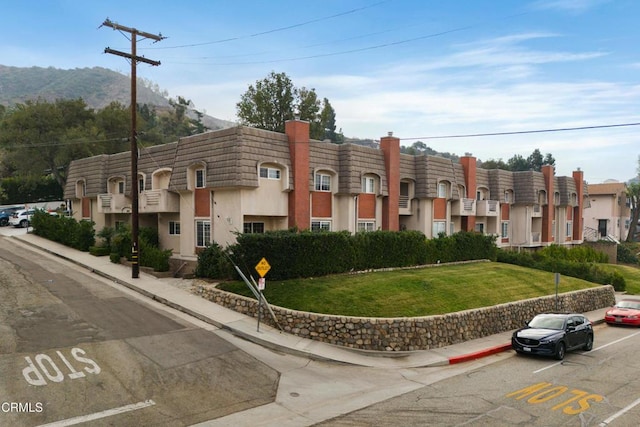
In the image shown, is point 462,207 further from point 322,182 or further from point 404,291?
point 404,291

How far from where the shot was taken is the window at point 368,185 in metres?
30.5

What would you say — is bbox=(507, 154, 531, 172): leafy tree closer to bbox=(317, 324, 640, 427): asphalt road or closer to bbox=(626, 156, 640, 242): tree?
bbox=(626, 156, 640, 242): tree

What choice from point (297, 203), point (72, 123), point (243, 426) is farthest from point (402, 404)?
point (72, 123)

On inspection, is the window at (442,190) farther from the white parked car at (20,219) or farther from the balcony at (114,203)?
the white parked car at (20,219)

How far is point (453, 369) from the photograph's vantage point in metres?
15.9

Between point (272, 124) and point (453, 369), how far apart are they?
4366 cm

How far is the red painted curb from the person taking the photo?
1673 cm

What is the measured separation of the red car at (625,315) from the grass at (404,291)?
307cm

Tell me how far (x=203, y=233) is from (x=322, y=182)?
24.9 feet

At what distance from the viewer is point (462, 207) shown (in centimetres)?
3772

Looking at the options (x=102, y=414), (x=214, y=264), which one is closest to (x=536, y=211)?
(x=214, y=264)

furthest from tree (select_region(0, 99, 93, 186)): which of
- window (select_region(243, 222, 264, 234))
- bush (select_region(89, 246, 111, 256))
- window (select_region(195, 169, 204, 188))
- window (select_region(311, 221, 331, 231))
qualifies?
window (select_region(311, 221, 331, 231))

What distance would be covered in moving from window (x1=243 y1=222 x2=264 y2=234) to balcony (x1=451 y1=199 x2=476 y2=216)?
18.0 m

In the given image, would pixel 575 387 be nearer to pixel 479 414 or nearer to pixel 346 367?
pixel 479 414
